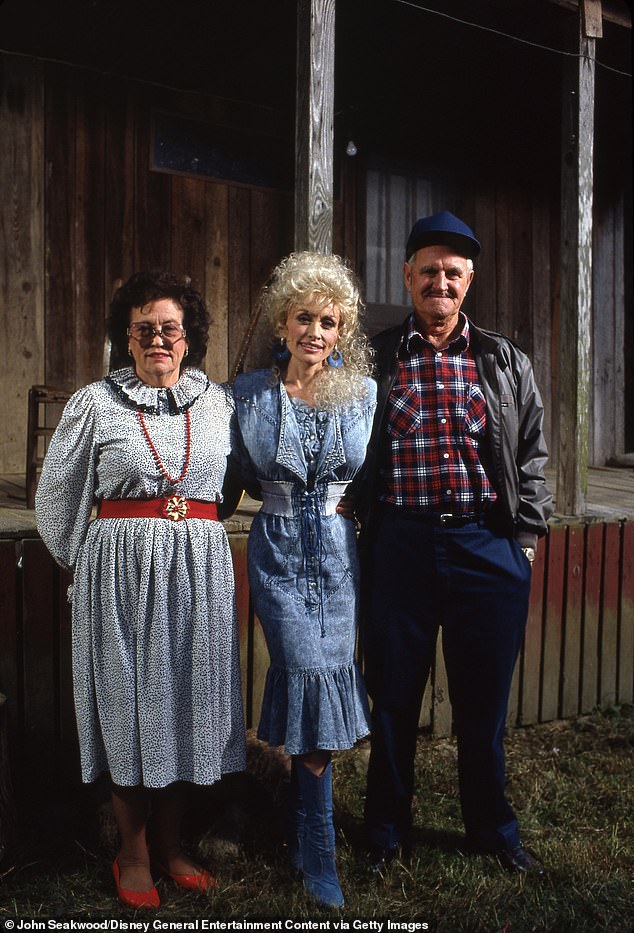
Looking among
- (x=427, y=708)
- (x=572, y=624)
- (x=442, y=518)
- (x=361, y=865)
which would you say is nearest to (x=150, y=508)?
(x=442, y=518)

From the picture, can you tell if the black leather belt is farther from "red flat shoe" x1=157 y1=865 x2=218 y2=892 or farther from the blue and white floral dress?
"red flat shoe" x1=157 y1=865 x2=218 y2=892

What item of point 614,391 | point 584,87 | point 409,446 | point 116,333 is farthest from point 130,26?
point 614,391

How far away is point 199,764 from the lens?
279cm

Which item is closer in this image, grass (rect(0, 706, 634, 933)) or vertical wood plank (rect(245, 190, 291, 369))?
grass (rect(0, 706, 634, 933))

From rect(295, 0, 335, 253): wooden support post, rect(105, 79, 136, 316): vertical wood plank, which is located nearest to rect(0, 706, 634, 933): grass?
rect(295, 0, 335, 253): wooden support post

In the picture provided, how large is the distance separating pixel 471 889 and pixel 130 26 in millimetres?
5354

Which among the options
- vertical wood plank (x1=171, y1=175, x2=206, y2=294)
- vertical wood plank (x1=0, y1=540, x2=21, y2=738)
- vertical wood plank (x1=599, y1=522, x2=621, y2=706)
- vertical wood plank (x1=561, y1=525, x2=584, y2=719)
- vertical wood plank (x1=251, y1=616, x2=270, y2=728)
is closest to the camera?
vertical wood plank (x1=0, y1=540, x2=21, y2=738)

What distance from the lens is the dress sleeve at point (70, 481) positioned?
2.76 meters

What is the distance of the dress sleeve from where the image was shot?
276 centimetres

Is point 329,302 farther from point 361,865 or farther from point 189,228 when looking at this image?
point 189,228

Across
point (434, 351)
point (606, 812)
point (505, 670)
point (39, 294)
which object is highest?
point (39, 294)

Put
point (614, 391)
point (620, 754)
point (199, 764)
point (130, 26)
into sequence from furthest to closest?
point (614, 391), point (130, 26), point (620, 754), point (199, 764)

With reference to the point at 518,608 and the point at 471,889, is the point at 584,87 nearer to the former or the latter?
the point at 518,608

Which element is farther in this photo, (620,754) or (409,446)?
(620,754)
